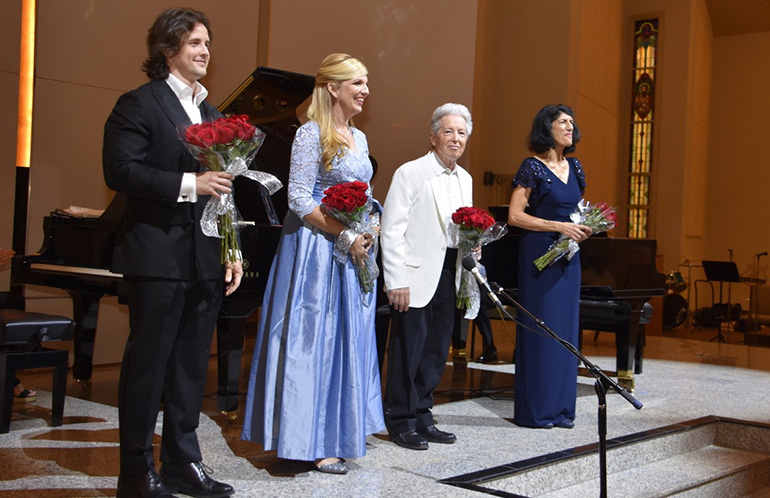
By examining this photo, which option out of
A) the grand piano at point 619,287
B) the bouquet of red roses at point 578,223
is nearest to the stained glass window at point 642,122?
the grand piano at point 619,287

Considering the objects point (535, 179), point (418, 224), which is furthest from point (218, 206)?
point (535, 179)

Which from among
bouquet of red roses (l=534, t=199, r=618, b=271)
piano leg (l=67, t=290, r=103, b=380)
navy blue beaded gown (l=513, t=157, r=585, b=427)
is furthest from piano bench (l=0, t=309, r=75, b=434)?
bouquet of red roses (l=534, t=199, r=618, b=271)

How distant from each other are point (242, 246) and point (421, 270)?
96 centimetres

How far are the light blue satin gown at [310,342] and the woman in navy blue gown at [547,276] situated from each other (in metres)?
1.31

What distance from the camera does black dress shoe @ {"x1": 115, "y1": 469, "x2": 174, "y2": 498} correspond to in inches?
99.5

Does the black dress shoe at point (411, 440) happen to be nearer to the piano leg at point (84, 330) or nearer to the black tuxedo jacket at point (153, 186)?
the black tuxedo jacket at point (153, 186)

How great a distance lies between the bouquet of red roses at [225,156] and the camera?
2453mm

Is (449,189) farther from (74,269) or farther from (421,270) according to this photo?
(74,269)

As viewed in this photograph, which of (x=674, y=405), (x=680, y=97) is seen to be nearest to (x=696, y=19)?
(x=680, y=97)

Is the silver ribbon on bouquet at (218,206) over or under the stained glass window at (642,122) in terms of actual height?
under

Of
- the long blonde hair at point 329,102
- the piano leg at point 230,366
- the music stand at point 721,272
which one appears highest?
the long blonde hair at point 329,102

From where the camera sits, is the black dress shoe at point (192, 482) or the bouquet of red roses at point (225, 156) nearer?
the bouquet of red roses at point (225, 156)

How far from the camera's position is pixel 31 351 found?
396cm

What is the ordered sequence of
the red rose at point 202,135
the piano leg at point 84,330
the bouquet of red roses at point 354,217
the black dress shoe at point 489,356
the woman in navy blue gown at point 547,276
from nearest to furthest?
the red rose at point 202,135, the bouquet of red roses at point 354,217, the woman in navy blue gown at point 547,276, the piano leg at point 84,330, the black dress shoe at point 489,356
